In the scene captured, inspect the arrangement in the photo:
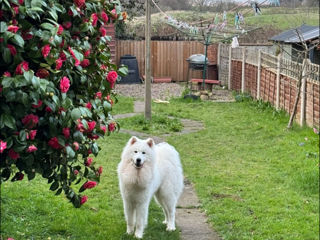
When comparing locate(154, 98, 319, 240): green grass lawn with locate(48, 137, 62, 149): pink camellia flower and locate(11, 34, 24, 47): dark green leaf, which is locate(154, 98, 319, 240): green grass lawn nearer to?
locate(48, 137, 62, 149): pink camellia flower

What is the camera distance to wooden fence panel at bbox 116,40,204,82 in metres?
24.5

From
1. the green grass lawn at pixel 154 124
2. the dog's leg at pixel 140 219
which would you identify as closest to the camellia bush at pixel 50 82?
the dog's leg at pixel 140 219

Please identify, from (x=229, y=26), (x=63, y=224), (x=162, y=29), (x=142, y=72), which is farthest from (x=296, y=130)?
(x=162, y=29)

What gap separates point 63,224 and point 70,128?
10.7 ft

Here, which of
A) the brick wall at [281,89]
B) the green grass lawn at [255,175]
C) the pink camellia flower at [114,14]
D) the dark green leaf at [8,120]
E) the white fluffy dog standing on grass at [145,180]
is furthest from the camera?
the brick wall at [281,89]

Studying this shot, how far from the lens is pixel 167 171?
20.5 ft

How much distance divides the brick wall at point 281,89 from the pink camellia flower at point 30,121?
9.05 m

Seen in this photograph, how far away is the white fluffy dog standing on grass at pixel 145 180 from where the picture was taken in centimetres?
563

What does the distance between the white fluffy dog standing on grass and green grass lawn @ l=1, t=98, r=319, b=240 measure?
0.25 metres

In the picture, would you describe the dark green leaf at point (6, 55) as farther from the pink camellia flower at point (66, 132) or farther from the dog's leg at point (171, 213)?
the dog's leg at point (171, 213)

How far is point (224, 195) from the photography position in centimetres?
758

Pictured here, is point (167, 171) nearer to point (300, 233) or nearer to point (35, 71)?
point (300, 233)

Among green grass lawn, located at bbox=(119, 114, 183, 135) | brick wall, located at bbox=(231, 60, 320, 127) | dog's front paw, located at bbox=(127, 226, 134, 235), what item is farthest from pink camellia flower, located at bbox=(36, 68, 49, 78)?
green grass lawn, located at bbox=(119, 114, 183, 135)

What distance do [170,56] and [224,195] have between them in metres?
17.6
